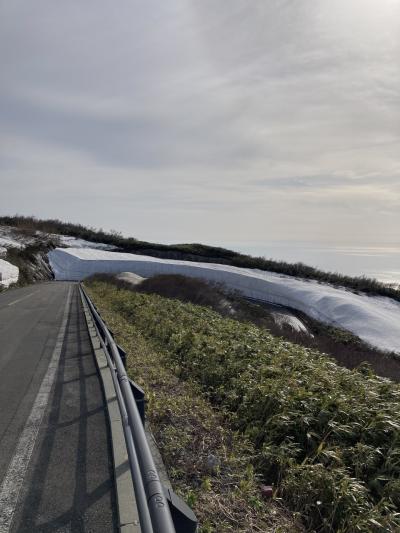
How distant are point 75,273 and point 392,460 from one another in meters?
53.0

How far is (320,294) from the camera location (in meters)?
35.2

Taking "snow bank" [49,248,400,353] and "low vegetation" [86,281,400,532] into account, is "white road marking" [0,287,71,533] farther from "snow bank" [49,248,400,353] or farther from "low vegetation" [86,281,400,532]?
"snow bank" [49,248,400,353]

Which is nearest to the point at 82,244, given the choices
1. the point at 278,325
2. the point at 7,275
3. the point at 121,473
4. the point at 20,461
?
the point at 7,275

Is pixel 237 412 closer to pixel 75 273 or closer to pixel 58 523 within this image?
pixel 58 523

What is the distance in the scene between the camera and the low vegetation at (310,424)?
393cm

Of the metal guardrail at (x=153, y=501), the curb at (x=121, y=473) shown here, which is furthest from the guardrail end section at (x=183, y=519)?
the curb at (x=121, y=473)

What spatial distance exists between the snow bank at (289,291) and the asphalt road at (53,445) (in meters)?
21.3

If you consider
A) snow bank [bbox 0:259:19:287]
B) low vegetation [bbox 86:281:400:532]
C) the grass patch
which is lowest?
snow bank [bbox 0:259:19:287]

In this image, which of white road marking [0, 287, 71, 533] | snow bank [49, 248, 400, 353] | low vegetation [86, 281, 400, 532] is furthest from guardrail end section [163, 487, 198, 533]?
snow bank [49, 248, 400, 353]

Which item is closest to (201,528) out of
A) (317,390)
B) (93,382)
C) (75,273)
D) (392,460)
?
(392,460)

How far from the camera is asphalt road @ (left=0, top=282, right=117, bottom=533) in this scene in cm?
325

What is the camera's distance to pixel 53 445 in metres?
4.46

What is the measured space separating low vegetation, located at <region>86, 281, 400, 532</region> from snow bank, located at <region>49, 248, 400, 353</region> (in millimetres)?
18718

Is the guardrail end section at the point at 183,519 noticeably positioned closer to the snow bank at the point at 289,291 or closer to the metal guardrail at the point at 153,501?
the metal guardrail at the point at 153,501
